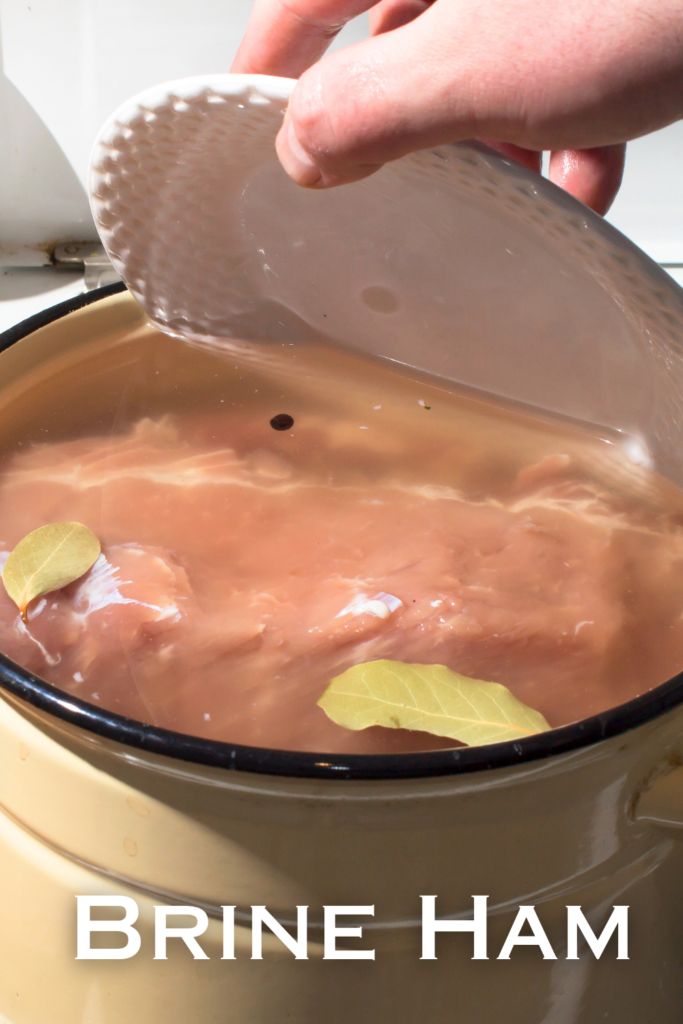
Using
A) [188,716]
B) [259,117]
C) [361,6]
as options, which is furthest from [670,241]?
[188,716]

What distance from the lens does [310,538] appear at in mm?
602

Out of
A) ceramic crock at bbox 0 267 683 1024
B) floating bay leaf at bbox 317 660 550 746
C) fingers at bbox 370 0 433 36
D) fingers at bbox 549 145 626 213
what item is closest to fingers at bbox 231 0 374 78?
fingers at bbox 370 0 433 36

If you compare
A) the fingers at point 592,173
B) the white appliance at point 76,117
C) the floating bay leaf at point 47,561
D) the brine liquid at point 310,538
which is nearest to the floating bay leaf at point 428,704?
the brine liquid at point 310,538

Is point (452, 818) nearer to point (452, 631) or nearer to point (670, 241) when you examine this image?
point (452, 631)

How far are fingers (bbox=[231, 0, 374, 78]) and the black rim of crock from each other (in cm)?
44

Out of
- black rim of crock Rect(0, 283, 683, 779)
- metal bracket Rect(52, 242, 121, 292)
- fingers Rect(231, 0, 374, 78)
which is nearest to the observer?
black rim of crock Rect(0, 283, 683, 779)

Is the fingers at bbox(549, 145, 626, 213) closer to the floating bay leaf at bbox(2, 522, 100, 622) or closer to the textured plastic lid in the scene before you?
the textured plastic lid

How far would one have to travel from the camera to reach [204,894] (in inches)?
17.1

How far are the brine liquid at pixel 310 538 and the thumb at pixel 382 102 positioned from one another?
8.0 inches

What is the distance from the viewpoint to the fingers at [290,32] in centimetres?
68

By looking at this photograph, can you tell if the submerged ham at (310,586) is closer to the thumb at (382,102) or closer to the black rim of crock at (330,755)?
the black rim of crock at (330,755)

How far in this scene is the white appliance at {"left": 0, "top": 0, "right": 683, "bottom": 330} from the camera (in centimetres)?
93

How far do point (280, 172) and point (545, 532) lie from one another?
0.78ft

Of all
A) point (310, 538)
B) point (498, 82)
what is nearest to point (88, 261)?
point (310, 538)
